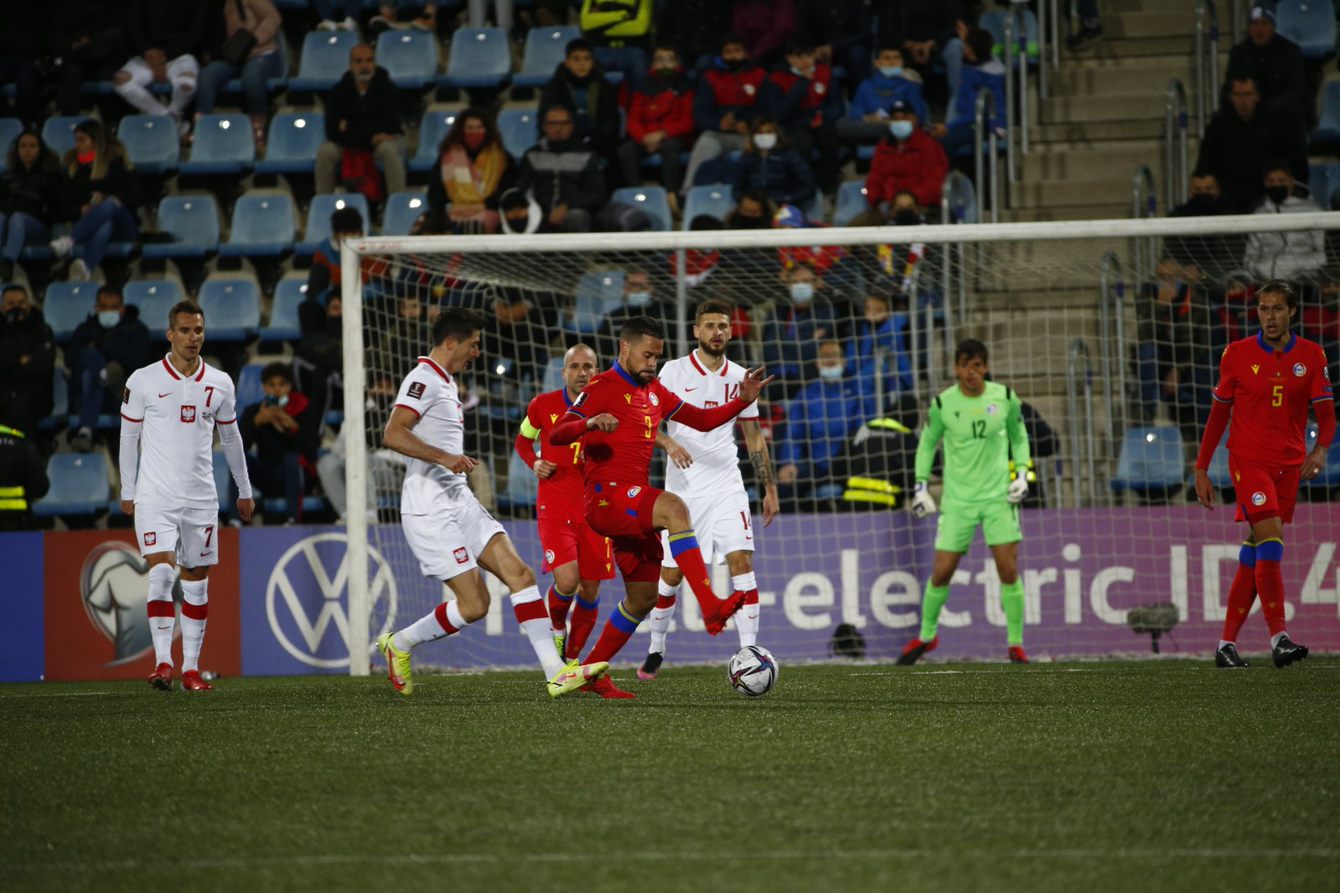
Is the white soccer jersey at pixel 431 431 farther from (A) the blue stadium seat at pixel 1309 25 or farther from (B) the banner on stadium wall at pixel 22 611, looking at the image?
(A) the blue stadium seat at pixel 1309 25

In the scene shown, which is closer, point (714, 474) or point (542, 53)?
point (714, 474)

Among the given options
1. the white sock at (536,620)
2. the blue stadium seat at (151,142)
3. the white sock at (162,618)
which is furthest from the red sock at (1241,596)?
the blue stadium seat at (151,142)

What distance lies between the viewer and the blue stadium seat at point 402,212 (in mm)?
15188

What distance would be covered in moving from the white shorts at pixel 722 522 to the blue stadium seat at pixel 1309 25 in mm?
7703

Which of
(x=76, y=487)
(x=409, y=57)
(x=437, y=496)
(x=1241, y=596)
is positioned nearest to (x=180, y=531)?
(x=437, y=496)

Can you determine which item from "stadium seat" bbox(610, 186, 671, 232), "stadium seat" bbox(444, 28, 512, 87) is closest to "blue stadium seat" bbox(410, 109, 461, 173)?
"stadium seat" bbox(444, 28, 512, 87)

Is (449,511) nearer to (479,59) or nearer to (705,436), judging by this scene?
(705,436)

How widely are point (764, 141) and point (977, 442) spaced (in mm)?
4105

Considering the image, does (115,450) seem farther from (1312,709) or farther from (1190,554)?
(1312,709)

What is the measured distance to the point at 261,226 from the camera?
1571cm

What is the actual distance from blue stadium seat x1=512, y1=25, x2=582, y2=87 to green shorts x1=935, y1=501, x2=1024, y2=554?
7.10 m

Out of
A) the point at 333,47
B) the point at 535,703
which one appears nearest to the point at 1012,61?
the point at 333,47

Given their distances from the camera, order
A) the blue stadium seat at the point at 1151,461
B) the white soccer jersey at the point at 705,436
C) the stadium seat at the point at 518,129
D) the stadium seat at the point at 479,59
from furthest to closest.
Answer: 1. the stadium seat at the point at 479,59
2. the stadium seat at the point at 518,129
3. the blue stadium seat at the point at 1151,461
4. the white soccer jersey at the point at 705,436

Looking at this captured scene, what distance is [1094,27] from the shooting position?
1541 cm
